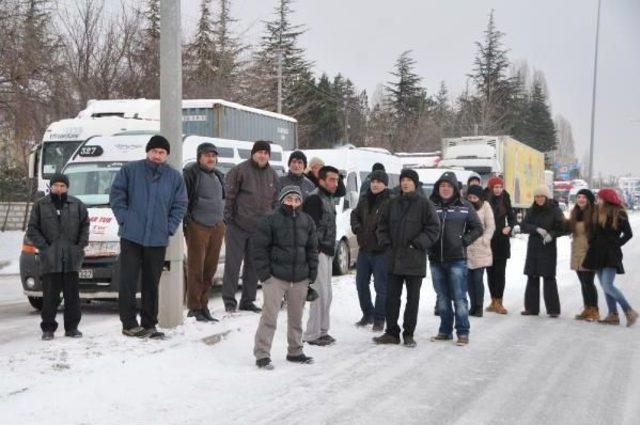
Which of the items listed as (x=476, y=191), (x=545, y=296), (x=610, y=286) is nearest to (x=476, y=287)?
(x=545, y=296)

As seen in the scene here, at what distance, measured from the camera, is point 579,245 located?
1056cm

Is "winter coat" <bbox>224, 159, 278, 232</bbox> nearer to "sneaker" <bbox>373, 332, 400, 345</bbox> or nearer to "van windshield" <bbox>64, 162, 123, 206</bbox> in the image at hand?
"sneaker" <bbox>373, 332, 400, 345</bbox>

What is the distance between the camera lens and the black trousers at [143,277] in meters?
7.63

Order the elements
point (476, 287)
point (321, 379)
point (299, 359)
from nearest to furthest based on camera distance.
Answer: point (321, 379) → point (299, 359) → point (476, 287)

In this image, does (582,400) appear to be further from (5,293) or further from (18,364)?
(5,293)

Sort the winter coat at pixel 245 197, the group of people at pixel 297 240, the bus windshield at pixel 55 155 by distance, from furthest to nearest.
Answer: the bus windshield at pixel 55 155
the winter coat at pixel 245 197
the group of people at pixel 297 240

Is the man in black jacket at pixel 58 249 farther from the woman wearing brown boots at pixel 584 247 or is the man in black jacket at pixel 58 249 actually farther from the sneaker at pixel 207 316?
the woman wearing brown boots at pixel 584 247

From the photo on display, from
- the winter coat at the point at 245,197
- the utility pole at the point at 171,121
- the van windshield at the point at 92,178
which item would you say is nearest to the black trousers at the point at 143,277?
the utility pole at the point at 171,121

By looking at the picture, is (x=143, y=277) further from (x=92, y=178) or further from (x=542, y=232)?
(x=542, y=232)

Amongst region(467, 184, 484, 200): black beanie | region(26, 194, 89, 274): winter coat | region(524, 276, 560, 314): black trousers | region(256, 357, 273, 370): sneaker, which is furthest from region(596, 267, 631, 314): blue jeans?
region(26, 194, 89, 274): winter coat

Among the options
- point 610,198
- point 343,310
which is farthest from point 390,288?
point 610,198

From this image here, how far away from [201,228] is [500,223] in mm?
4643

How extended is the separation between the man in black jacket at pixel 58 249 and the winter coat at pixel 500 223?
232 inches

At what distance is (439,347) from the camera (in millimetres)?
8500
